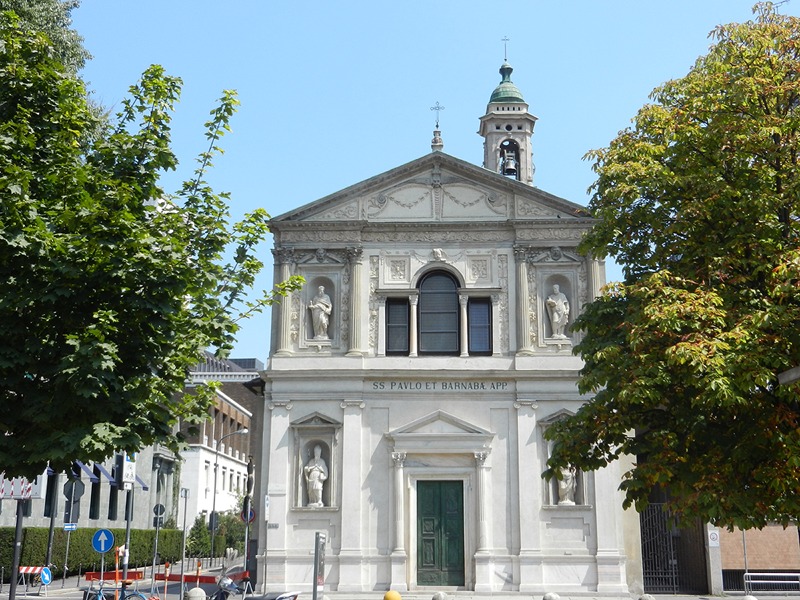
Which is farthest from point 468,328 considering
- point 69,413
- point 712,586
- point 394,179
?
point 69,413

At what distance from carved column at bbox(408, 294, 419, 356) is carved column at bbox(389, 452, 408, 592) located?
3.52 meters

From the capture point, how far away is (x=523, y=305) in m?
30.7

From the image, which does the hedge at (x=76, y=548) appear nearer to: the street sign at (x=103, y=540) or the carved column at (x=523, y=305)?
the street sign at (x=103, y=540)

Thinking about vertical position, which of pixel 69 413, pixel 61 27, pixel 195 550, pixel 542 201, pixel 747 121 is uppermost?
pixel 61 27

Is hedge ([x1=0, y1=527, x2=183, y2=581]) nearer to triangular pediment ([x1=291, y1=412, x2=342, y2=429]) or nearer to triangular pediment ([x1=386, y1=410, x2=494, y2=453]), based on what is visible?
triangular pediment ([x1=291, y1=412, x2=342, y2=429])

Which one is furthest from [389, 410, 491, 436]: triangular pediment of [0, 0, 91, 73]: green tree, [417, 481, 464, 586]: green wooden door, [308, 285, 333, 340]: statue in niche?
[0, 0, 91, 73]: green tree

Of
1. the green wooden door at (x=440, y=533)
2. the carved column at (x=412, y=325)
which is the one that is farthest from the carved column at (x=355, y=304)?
the green wooden door at (x=440, y=533)

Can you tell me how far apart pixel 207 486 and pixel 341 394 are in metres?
41.0

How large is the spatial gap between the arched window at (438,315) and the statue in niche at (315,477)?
16.5 feet

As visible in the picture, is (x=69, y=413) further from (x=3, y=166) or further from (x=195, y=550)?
(x=195, y=550)

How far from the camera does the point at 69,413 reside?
13.5 m

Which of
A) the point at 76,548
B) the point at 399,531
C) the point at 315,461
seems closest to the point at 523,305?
the point at 399,531

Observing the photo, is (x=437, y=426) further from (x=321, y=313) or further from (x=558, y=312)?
(x=558, y=312)

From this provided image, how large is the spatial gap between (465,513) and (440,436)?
102 inches
